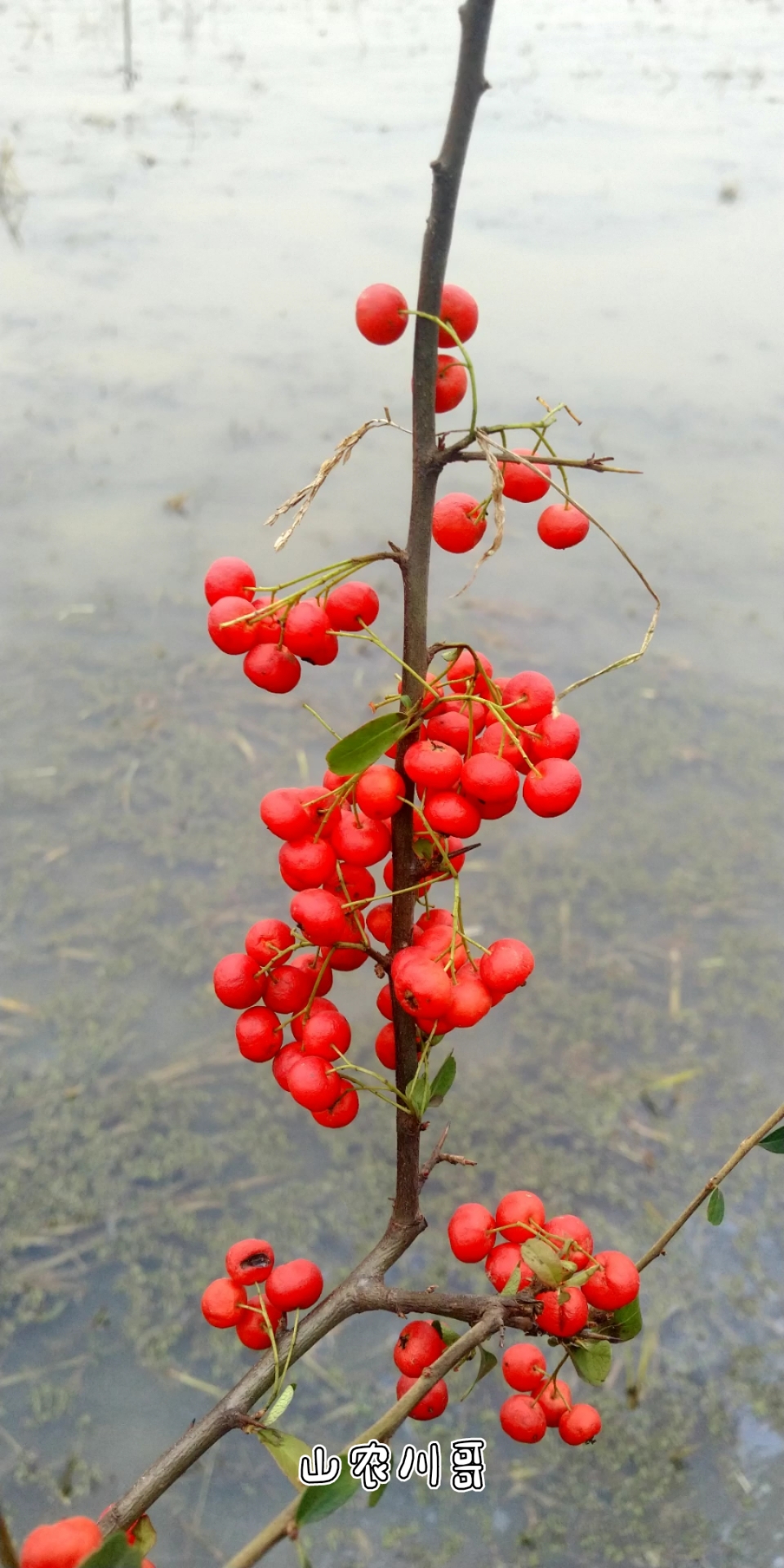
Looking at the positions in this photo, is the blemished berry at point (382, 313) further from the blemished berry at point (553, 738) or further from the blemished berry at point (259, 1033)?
the blemished berry at point (259, 1033)

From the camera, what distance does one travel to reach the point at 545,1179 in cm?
183

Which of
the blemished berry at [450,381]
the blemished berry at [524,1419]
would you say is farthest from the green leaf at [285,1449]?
the blemished berry at [450,381]

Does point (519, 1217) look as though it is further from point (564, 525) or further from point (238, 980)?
point (564, 525)

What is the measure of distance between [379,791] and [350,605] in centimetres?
11

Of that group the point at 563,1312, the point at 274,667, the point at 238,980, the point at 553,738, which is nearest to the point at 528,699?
the point at 553,738

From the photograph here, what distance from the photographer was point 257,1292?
0.78 m

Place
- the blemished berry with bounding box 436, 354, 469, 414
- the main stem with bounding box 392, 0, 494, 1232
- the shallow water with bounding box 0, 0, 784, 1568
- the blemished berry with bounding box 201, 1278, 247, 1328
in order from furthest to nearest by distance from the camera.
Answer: the shallow water with bounding box 0, 0, 784, 1568, the blemished berry with bounding box 201, 1278, 247, 1328, the blemished berry with bounding box 436, 354, 469, 414, the main stem with bounding box 392, 0, 494, 1232

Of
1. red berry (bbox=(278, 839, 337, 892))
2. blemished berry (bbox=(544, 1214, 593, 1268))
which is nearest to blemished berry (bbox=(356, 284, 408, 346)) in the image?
red berry (bbox=(278, 839, 337, 892))

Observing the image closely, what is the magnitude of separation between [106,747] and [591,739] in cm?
110

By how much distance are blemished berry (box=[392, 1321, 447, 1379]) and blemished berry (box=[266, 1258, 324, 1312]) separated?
0.08 meters

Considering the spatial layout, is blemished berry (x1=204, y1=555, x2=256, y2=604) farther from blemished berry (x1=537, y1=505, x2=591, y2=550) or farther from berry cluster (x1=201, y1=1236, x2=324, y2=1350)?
berry cluster (x1=201, y1=1236, x2=324, y2=1350)

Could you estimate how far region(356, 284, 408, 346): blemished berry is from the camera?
504 mm

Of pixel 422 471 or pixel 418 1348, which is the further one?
pixel 418 1348

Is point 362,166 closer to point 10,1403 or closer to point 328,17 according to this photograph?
point 328,17
